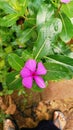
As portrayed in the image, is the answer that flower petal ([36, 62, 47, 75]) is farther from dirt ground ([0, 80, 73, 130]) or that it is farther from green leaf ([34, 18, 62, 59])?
dirt ground ([0, 80, 73, 130])

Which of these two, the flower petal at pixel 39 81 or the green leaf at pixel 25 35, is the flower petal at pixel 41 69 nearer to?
the flower petal at pixel 39 81

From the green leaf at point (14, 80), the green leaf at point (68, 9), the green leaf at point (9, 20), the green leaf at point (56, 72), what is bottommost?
the green leaf at point (14, 80)

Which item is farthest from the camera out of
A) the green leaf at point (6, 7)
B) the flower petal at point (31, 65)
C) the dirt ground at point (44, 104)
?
the dirt ground at point (44, 104)

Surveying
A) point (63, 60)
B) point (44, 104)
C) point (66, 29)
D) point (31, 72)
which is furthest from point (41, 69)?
point (44, 104)

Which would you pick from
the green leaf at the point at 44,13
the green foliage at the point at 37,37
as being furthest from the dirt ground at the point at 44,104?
the green leaf at the point at 44,13

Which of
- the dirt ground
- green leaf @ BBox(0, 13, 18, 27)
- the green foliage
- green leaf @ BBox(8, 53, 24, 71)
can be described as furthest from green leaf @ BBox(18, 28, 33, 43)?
the dirt ground

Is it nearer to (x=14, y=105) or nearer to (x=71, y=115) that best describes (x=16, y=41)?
(x=14, y=105)
